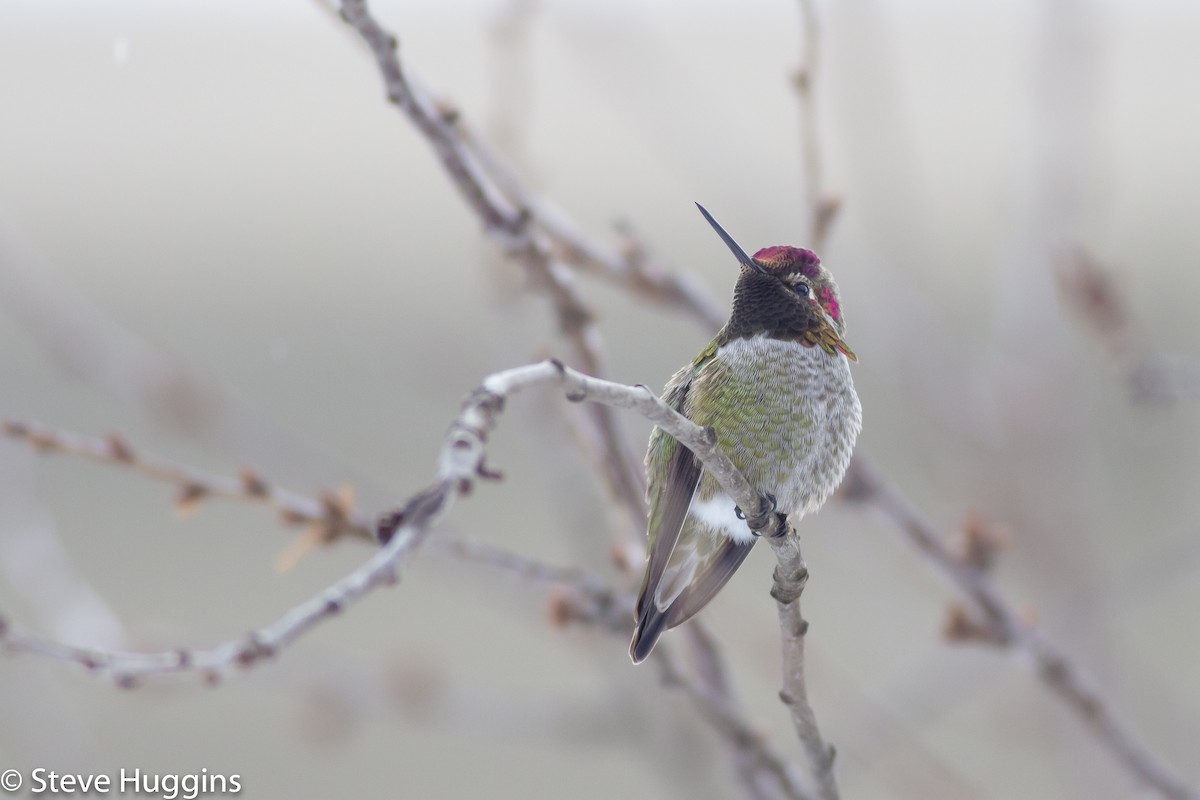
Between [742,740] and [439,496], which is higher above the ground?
[439,496]

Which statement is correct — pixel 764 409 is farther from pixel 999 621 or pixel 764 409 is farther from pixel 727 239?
pixel 999 621

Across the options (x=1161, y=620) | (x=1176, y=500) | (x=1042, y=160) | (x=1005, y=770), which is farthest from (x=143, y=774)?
(x=1161, y=620)

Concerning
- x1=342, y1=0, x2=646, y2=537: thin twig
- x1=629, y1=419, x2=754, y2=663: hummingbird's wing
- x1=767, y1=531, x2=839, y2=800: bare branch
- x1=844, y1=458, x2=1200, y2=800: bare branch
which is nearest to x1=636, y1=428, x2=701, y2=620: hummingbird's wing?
x1=629, y1=419, x2=754, y2=663: hummingbird's wing

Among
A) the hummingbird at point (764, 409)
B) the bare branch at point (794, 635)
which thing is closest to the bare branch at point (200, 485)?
the hummingbird at point (764, 409)

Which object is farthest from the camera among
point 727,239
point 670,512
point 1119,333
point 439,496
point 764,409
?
point 1119,333

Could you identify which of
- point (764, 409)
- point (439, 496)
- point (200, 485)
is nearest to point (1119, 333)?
point (764, 409)

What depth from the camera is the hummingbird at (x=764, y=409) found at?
187cm

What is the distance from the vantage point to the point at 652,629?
5.63ft

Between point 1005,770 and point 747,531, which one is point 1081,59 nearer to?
point 747,531

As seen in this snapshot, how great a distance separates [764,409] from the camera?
202 cm

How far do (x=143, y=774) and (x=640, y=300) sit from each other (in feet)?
5.15

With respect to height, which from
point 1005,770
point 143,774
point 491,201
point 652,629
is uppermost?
point 491,201

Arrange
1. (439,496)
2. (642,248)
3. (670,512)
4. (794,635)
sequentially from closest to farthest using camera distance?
(439,496), (794,635), (670,512), (642,248)

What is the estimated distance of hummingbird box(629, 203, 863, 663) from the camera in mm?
1870
